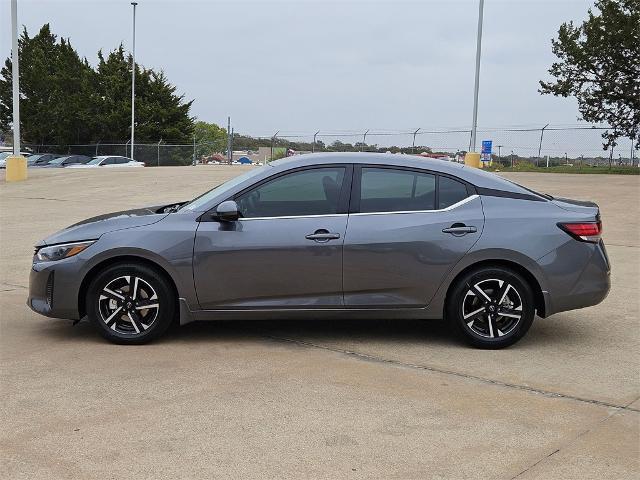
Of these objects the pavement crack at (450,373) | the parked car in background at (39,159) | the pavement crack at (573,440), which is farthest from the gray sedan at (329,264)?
the parked car in background at (39,159)

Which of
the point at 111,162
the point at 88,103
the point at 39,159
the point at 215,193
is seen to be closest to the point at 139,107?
the point at 88,103

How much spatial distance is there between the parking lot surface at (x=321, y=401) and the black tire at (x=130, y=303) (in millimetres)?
133

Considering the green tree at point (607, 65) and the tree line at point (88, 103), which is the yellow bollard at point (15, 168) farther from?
the tree line at point (88, 103)

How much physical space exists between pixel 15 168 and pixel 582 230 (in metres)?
22.1

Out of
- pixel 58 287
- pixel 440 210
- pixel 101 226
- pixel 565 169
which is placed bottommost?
pixel 58 287

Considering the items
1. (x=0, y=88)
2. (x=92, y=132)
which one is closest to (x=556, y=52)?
(x=92, y=132)

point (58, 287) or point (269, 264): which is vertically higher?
point (269, 264)

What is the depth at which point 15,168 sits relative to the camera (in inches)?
947

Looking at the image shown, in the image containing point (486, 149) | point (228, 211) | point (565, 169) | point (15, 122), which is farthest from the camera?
point (486, 149)

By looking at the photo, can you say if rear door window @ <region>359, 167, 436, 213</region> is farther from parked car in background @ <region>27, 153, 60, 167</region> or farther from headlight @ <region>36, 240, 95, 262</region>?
parked car in background @ <region>27, 153, 60, 167</region>

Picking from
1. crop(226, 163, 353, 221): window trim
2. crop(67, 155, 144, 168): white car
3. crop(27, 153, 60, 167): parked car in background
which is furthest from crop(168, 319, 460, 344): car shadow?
crop(27, 153, 60, 167): parked car in background

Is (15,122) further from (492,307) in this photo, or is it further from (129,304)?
(492,307)

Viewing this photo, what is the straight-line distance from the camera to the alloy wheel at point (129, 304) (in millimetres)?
5625

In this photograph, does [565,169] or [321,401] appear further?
[565,169]
